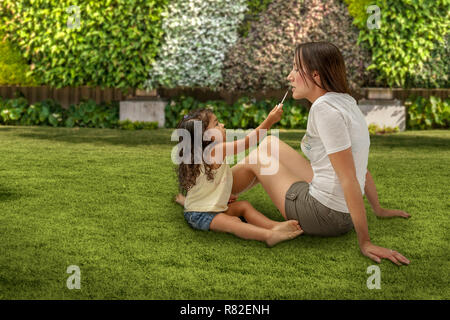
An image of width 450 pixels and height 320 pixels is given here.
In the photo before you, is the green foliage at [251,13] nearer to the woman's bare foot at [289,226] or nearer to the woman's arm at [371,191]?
the woman's arm at [371,191]

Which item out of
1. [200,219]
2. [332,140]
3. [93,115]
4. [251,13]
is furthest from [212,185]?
[93,115]

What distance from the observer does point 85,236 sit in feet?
13.8

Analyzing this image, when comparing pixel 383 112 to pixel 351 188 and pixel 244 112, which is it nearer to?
pixel 244 112

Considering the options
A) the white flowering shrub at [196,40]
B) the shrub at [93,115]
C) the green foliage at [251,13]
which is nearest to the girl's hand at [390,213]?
the white flowering shrub at [196,40]

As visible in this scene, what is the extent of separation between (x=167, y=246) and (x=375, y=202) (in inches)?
65.0

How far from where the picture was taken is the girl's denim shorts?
4309 mm

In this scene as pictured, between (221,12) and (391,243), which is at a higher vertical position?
(221,12)

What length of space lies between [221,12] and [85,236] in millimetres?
8311

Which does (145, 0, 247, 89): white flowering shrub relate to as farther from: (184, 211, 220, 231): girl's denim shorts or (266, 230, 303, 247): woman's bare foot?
(266, 230, 303, 247): woman's bare foot

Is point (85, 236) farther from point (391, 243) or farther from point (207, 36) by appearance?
point (207, 36)

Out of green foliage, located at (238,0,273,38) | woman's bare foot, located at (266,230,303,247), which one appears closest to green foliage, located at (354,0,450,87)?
green foliage, located at (238,0,273,38)

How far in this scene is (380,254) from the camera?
3.63 meters
